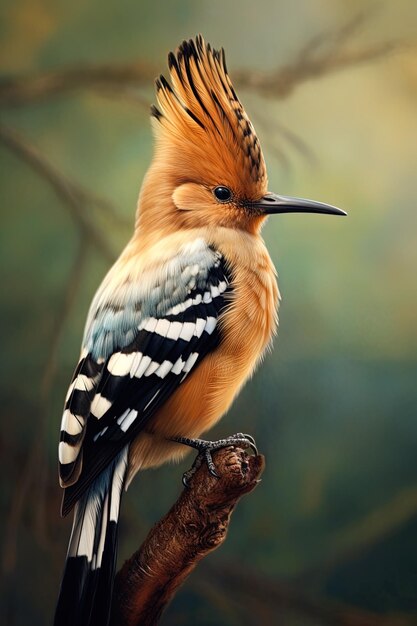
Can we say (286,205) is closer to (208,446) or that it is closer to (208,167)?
(208,167)

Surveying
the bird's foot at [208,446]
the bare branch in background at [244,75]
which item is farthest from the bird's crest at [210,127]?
the bird's foot at [208,446]

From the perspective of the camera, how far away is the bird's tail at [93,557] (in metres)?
1.45

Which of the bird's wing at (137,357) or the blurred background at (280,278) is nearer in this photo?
the bird's wing at (137,357)

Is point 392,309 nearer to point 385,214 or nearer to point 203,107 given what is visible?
point 385,214

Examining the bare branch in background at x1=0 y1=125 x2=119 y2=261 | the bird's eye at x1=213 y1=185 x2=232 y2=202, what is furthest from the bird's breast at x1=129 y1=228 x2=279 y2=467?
the bare branch in background at x1=0 y1=125 x2=119 y2=261

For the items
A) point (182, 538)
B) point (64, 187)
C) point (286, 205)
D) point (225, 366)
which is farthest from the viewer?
point (64, 187)

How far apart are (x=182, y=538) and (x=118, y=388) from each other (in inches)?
12.1

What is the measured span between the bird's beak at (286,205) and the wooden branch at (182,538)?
1.76 feet

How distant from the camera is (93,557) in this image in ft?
4.82

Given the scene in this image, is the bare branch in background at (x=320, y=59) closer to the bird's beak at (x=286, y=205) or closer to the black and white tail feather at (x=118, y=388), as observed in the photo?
the bird's beak at (x=286, y=205)

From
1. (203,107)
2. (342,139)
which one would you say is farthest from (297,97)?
(203,107)

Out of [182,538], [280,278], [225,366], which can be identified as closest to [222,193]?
[280,278]

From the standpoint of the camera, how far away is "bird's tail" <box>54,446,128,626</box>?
145cm

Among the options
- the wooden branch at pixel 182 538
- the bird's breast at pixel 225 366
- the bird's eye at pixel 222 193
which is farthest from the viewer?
the bird's eye at pixel 222 193
